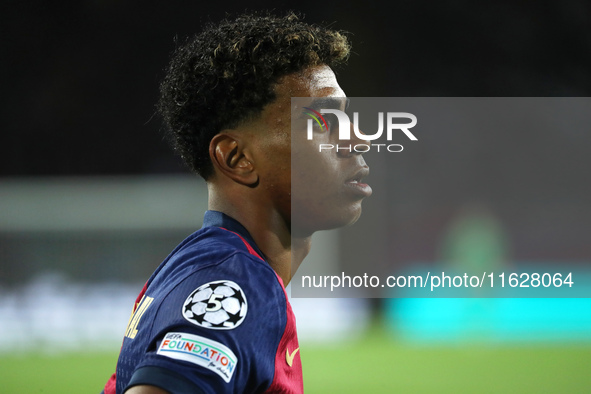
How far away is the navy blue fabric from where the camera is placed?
35.4 inches

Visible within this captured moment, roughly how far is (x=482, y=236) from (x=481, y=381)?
151 inches

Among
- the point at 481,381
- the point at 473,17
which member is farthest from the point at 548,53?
the point at 481,381

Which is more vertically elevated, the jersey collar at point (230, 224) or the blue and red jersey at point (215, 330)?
the jersey collar at point (230, 224)

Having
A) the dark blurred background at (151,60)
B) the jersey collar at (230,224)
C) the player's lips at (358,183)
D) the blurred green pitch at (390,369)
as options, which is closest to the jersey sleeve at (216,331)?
the jersey collar at (230,224)

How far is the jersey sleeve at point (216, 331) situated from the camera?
883mm

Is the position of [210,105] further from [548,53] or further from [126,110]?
[126,110]

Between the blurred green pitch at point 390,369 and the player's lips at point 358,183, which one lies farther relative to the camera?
the blurred green pitch at point 390,369

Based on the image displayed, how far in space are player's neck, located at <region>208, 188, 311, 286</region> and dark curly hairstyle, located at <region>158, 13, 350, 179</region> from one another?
104 mm

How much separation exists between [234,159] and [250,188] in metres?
0.07

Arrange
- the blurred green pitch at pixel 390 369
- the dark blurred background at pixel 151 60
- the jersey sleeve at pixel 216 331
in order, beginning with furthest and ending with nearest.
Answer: the dark blurred background at pixel 151 60
the blurred green pitch at pixel 390 369
the jersey sleeve at pixel 216 331

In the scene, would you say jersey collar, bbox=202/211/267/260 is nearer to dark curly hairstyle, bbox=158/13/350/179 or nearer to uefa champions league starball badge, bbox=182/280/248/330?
dark curly hairstyle, bbox=158/13/350/179

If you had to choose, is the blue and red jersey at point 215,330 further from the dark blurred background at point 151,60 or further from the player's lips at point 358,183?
the dark blurred background at point 151,60

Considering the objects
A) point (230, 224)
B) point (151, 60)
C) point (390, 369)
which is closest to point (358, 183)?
point (230, 224)

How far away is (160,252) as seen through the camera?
710cm
